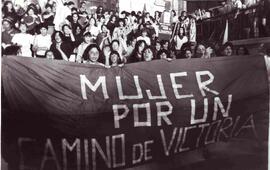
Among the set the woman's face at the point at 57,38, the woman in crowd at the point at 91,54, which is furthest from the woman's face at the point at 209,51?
the woman's face at the point at 57,38

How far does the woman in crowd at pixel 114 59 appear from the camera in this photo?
1.35 meters

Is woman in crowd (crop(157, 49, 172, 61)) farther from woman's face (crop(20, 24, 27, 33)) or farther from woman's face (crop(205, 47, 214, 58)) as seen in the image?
woman's face (crop(20, 24, 27, 33))

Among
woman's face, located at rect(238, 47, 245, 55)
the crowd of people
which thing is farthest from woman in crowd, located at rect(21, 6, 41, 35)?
woman's face, located at rect(238, 47, 245, 55)

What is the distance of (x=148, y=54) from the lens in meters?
1.39

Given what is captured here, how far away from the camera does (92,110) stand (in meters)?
1.33

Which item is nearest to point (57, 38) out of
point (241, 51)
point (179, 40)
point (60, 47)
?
point (60, 47)

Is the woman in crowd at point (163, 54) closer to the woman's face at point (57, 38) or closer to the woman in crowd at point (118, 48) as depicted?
the woman in crowd at point (118, 48)

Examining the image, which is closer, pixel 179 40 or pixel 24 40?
pixel 24 40

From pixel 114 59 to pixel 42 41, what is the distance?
0.24 m

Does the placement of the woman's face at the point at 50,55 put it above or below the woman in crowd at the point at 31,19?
below

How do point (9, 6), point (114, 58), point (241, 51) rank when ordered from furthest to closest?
point (241, 51) → point (114, 58) → point (9, 6)

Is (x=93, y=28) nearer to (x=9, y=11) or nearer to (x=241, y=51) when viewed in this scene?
(x=9, y=11)

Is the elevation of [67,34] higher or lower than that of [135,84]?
higher

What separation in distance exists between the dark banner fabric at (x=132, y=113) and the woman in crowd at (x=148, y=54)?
2 centimetres
